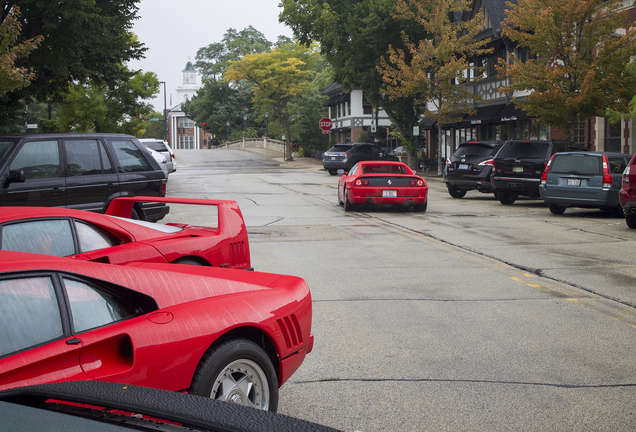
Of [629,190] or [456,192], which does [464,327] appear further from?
[456,192]

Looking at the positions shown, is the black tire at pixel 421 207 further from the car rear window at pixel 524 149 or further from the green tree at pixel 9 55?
the green tree at pixel 9 55

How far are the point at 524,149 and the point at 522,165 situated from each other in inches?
22.9

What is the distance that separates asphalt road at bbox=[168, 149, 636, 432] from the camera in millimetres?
4434

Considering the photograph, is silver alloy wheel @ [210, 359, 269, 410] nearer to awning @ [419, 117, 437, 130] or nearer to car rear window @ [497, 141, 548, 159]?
car rear window @ [497, 141, 548, 159]

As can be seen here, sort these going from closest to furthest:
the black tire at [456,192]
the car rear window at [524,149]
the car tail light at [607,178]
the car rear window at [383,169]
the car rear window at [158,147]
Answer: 1. the car tail light at [607,178]
2. the car rear window at [383,169]
3. the car rear window at [524,149]
4. the black tire at [456,192]
5. the car rear window at [158,147]

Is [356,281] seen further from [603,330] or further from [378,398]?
[378,398]

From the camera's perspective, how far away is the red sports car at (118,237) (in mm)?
4977

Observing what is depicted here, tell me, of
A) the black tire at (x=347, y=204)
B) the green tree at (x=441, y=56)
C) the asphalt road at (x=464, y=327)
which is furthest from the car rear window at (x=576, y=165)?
the green tree at (x=441, y=56)

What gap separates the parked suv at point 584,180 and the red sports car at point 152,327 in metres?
13.3

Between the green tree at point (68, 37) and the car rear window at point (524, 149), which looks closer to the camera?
the green tree at point (68, 37)

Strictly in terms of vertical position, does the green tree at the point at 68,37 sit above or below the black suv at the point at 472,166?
above

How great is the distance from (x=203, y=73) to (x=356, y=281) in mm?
132370

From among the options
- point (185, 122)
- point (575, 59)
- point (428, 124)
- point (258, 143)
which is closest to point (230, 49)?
point (185, 122)

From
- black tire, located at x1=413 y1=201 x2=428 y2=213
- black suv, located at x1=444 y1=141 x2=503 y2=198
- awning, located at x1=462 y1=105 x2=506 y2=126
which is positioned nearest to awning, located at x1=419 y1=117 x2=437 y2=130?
awning, located at x1=462 y1=105 x2=506 y2=126
